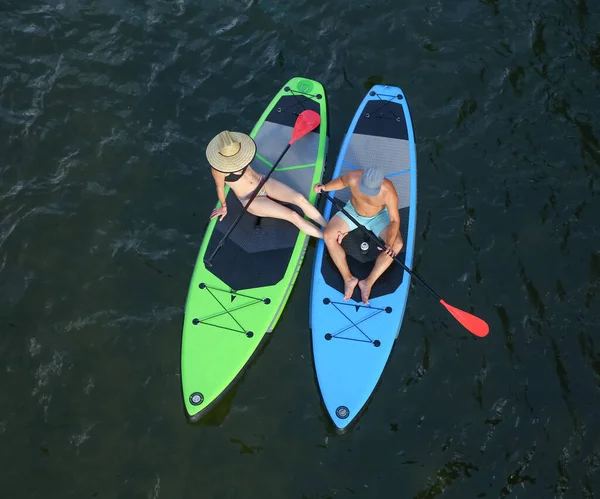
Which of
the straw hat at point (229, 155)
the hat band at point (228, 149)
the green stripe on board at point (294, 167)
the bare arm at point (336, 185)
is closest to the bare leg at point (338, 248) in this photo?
the bare arm at point (336, 185)

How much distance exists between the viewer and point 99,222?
8555 millimetres

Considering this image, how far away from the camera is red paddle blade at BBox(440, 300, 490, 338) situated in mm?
7273

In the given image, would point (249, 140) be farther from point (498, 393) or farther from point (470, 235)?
point (498, 393)

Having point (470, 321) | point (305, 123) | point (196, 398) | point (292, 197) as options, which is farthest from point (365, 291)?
point (305, 123)

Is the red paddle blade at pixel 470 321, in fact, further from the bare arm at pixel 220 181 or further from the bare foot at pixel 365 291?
the bare arm at pixel 220 181

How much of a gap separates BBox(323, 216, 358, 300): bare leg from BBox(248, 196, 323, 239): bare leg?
0.70ft

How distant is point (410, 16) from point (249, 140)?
4.66 meters

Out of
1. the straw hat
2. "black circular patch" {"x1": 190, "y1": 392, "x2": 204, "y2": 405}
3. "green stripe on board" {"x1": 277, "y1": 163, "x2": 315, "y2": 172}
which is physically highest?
the straw hat

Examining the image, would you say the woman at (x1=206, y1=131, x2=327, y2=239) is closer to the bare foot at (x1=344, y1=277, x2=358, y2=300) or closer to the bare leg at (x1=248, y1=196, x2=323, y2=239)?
the bare leg at (x1=248, y1=196, x2=323, y2=239)

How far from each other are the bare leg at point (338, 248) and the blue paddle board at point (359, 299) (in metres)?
0.14

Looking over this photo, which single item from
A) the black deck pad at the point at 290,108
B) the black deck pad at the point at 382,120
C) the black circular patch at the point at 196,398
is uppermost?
the black deck pad at the point at 382,120

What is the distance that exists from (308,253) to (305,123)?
2.10 metres

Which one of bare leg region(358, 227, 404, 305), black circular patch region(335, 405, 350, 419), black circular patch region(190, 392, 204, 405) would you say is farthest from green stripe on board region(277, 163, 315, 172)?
black circular patch region(335, 405, 350, 419)

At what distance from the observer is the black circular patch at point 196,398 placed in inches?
277
